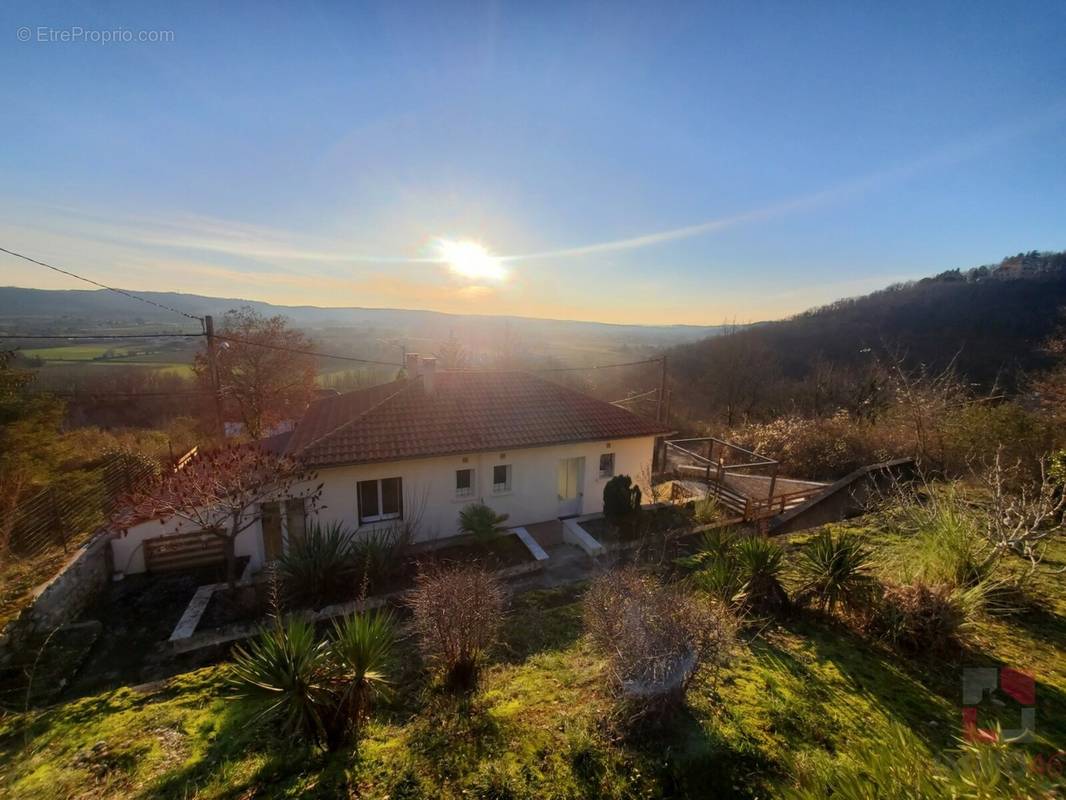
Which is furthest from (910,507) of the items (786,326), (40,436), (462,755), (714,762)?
(786,326)

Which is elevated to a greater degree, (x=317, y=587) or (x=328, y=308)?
(x=328, y=308)

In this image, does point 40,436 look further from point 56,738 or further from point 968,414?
point 968,414

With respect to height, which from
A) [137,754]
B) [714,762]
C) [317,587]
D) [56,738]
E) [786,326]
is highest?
[786,326]

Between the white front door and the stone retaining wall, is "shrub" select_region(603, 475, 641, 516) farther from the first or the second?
the stone retaining wall

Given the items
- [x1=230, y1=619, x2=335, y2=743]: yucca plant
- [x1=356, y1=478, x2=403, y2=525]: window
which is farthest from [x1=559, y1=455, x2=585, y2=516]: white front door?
[x1=230, y1=619, x2=335, y2=743]: yucca plant

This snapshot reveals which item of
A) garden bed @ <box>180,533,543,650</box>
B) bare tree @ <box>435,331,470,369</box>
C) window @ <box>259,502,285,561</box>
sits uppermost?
bare tree @ <box>435,331,470,369</box>

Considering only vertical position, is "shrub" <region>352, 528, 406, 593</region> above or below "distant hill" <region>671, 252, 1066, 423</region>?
below

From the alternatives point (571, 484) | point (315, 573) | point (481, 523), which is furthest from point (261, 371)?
point (571, 484)

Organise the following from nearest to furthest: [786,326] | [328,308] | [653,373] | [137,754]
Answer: [137,754] → [653,373] → [786,326] → [328,308]
